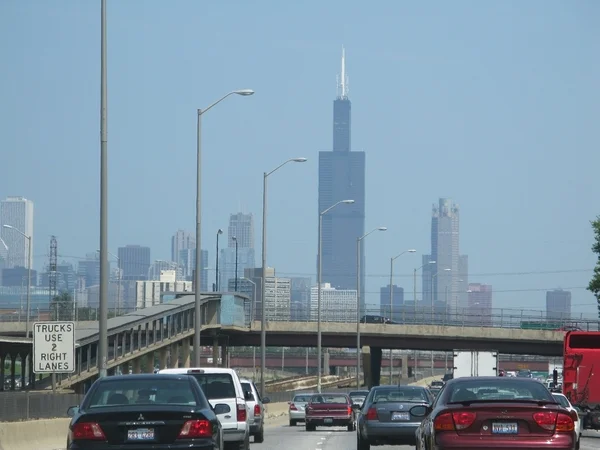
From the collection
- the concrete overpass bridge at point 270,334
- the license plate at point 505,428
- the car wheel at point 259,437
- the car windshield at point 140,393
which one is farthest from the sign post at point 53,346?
the concrete overpass bridge at point 270,334

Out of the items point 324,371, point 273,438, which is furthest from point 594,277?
point 324,371

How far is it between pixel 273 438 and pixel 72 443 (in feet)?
73.3

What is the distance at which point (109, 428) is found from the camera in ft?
57.3

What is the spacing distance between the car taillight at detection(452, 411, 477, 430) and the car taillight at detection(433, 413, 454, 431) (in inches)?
3.1

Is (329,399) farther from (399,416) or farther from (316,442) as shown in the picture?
(399,416)

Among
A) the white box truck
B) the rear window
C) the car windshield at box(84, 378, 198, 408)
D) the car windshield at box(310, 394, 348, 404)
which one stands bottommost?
the car windshield at box(310, 394, 348, 404)

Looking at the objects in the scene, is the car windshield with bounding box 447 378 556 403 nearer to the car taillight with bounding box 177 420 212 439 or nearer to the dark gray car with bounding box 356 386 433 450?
the car taillight with bounding box 177 420 212 439

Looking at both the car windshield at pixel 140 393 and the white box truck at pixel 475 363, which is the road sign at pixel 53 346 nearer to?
the car windshield at pixel 140 393

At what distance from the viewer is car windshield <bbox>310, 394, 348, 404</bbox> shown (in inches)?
1893

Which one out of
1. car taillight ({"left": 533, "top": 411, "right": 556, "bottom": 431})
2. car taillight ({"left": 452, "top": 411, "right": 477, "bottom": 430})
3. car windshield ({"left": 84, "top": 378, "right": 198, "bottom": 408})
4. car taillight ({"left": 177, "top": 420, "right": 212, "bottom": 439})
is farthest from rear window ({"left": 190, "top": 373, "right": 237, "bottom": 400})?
car taillight ({"left": 533, "top": 411, "right": 556, "bottom": 431})

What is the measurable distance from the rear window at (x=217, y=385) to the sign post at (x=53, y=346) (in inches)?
148

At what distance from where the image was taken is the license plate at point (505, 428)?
1777 cm

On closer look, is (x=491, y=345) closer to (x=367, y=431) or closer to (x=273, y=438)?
(x=273, y=438)

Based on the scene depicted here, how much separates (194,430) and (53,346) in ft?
40.8
